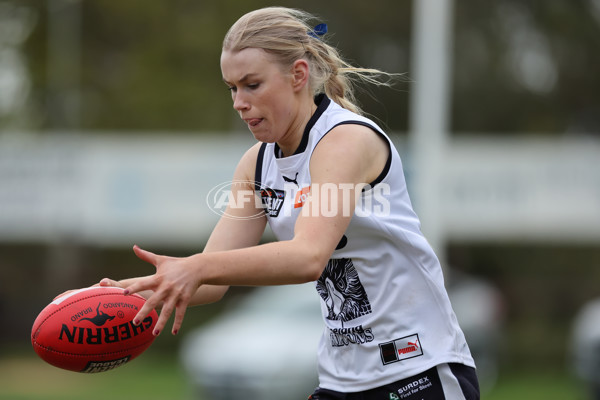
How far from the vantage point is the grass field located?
13.3 meters

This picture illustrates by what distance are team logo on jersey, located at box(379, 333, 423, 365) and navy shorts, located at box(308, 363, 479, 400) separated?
79mm

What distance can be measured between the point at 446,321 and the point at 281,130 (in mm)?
937

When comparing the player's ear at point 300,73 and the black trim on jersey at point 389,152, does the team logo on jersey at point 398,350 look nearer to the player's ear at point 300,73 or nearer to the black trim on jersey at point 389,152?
the black trim on jersey at point 389,152

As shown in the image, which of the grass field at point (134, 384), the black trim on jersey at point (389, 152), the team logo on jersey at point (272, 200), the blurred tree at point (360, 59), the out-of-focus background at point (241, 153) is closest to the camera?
the black trim on jersey at point (389, 152)

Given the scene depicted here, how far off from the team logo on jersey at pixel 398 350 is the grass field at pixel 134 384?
9.30 meters

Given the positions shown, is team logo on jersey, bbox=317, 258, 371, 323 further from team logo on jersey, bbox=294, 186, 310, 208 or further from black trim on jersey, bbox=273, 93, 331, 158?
black trim on jersey, bbox=273, 93, 331, 158

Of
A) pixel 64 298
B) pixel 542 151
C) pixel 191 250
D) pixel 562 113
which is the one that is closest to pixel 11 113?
pixel 191 250

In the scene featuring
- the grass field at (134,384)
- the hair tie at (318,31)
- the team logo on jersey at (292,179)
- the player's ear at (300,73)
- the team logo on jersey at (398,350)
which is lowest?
the grass field at (134,384)

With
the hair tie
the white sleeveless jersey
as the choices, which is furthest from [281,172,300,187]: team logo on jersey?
the hair tie

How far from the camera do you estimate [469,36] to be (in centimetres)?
2364

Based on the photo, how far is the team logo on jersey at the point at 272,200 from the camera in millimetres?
3348

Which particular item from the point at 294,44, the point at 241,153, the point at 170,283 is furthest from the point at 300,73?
the point at 241,153

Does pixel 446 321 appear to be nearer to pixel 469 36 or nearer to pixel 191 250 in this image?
pixel 191 250

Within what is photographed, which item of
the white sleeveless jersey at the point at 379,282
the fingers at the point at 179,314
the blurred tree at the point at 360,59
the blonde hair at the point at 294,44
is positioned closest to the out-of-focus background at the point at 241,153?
the blurred tree at the point at 360,59
